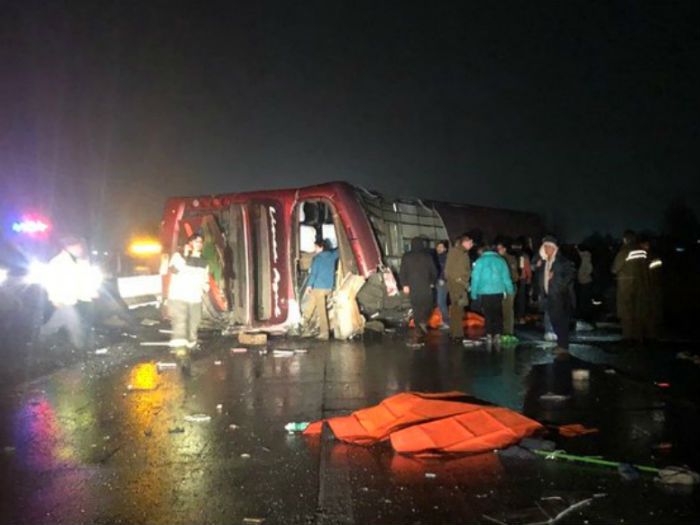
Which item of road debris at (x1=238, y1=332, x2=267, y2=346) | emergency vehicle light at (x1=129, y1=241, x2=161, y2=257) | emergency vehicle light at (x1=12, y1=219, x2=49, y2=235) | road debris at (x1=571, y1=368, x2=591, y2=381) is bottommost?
road debris at (x1=571, y1=368, x2=591, y2=381)

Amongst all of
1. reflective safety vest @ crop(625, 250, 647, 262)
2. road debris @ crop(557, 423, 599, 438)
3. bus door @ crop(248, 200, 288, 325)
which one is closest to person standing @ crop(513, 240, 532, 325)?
reflective safety vest @ crop(625, 250, 647, 262)

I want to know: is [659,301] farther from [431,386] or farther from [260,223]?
[260,223]

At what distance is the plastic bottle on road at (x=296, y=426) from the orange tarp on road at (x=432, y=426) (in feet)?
0.35

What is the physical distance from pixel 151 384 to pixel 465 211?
33.8 feet

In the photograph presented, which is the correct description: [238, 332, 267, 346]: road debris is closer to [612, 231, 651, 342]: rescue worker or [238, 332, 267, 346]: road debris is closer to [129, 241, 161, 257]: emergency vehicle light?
[612, 231, 651, 342]: rescue worker

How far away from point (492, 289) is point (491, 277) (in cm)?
20

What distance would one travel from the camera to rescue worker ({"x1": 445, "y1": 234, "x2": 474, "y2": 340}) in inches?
418

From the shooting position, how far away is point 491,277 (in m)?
9.90

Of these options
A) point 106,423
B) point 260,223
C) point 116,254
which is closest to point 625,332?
point 260,223

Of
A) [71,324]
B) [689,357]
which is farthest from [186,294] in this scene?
[689,357]

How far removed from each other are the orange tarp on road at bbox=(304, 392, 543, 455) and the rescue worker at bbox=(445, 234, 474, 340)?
17.5 ft

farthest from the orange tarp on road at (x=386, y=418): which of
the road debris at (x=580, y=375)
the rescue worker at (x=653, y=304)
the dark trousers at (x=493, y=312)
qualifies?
the rescue worker at (x=653, y=304)

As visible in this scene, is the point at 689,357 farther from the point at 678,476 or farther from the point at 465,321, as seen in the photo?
the point at 678,476

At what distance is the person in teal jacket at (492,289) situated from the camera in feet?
32.3
